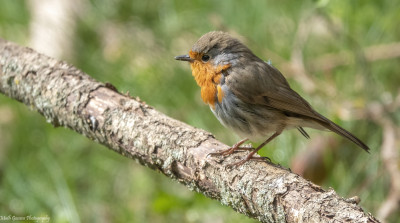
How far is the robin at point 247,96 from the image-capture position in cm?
337

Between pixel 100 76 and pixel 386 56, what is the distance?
2751mm

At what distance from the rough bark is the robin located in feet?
1.69

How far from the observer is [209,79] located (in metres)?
3.49

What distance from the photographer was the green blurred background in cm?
422

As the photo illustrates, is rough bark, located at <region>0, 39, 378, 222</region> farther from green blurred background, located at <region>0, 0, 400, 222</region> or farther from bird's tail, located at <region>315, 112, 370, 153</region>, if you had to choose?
green blurred background, located at <region>0, 0, 400, 222</region>

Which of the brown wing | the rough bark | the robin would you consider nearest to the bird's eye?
the robin

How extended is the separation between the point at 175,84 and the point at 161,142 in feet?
7.77

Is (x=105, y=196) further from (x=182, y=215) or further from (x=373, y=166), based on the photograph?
(x=373, y=166)

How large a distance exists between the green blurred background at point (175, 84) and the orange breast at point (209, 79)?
0.85 m

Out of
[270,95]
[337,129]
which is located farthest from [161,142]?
[337,129]

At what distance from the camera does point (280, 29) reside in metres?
5.54

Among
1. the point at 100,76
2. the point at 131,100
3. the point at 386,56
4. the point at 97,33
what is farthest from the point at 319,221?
the point at 97,33

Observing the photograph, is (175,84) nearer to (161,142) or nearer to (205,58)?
(205,58)

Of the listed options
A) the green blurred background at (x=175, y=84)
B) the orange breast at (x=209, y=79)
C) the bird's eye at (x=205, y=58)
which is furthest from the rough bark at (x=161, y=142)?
the green blurred background at (x=175, y=84)
